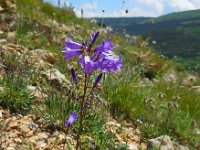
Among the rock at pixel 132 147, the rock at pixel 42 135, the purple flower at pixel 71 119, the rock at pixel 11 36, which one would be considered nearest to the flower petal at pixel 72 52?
the purple flower at pixel 71 119

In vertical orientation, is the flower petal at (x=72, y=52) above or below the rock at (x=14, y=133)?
above

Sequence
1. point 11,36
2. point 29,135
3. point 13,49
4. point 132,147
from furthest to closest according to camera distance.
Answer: point 11,36 → point 13,49 → point 132,147 → point 29,135

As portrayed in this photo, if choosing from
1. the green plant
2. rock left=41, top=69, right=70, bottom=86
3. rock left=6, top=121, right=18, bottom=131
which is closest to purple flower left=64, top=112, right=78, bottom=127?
rock left=6, top=121, right=18, bottom=131

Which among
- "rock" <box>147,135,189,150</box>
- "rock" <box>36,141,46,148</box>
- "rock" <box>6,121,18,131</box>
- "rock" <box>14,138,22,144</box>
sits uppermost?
"rock" <box>6,121,18,131</box>

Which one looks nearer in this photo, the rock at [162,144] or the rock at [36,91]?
the rock at [162,144]

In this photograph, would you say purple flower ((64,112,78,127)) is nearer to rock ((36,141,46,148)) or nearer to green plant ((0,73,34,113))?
rock ((36,141,46,148))

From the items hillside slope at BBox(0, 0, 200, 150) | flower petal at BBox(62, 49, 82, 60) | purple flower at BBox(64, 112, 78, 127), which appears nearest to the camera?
flower petal at BBox(62, 49, 82, 60)

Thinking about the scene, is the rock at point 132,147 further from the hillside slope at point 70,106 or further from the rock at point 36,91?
the rock at point 36,91

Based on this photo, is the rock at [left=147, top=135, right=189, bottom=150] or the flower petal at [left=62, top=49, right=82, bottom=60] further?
the rock at [left=147, top=135, right=189, bottom=150]

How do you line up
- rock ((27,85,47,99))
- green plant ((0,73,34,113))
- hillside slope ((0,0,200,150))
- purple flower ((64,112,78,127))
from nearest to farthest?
1. purple flower ((64,112,78,127))
2. hillside slope ((0,0,200,150))
3. green plant ((0,73,34,113))
4. rock ((27,85,47,99))

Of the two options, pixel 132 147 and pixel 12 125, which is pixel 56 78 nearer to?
pixel 12 125

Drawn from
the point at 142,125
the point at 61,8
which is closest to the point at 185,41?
the point at 61,8

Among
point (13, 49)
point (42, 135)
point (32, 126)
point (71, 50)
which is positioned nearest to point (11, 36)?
point (13, 49)
